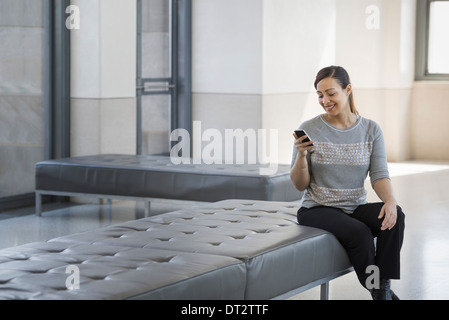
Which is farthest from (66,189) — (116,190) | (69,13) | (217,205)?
(217,205)

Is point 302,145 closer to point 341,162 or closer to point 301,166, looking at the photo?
point 301,166

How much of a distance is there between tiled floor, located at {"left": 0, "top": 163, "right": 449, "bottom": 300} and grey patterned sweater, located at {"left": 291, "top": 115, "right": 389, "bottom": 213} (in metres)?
0.68

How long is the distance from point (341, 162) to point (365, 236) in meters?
0.41

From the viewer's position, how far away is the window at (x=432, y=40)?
1224 cm

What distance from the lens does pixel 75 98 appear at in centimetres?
792

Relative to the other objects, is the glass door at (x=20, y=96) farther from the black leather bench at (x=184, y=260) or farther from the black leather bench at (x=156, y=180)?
the black leather bench at (x=184, y=260)

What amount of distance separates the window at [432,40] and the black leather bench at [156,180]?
6088mm

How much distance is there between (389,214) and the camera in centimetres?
392

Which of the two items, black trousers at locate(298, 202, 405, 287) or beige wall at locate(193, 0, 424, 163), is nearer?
black trousers at locate(298, 202, 405, 287)

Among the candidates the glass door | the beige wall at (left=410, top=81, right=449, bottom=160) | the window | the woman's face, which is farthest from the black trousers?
the window

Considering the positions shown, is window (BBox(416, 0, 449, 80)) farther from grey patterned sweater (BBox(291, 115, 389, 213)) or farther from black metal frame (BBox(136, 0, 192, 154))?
grey patterned sweater (BBox(291, 115, 389, 213))

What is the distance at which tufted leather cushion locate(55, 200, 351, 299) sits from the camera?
3453 mm

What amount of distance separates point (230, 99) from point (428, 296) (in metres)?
5.51

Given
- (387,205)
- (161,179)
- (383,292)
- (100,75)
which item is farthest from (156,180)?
(383,292)
